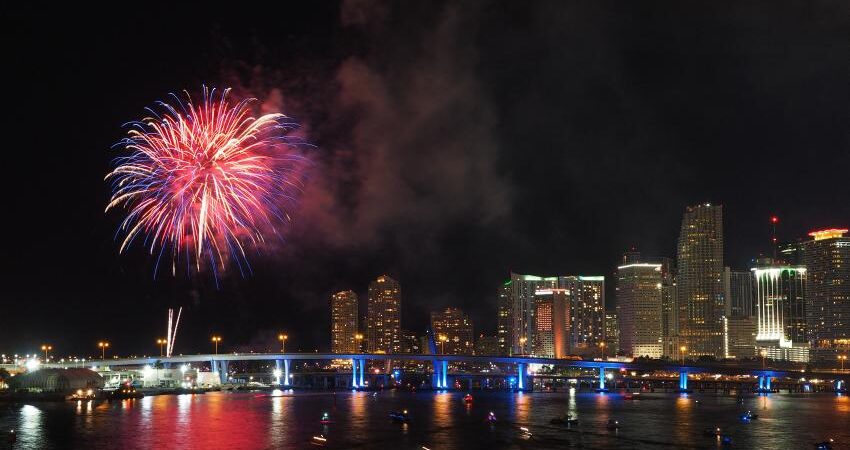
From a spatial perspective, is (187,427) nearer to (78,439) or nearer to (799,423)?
(78,439)

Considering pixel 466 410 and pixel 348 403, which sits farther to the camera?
pixel 348 403

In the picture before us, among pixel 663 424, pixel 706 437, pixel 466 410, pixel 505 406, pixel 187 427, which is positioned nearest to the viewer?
pixel 706 437

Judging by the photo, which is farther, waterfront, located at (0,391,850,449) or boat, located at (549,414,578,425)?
boat, located at (549,414,578,425)

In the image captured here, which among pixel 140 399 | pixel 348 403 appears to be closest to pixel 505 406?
pixel 348 403

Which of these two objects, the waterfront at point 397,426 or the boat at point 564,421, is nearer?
the waterfront at point 397,426

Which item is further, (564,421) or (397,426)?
(564,421)

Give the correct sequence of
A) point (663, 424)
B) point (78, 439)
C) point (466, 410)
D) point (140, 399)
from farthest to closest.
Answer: point (140, 399) → point (466, 410) → point (663, 424) → point (78, 439)

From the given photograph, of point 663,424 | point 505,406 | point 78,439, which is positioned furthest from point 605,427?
point 78,439
